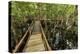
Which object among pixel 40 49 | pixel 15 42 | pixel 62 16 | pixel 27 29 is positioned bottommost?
pixel 40 49

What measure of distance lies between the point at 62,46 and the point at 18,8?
0.76 metres

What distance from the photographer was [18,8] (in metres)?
1.80

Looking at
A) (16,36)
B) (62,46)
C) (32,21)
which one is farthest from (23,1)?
(62,46)

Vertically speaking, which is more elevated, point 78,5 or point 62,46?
point 78,5

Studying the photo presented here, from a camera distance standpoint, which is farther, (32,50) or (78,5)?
(78,5)

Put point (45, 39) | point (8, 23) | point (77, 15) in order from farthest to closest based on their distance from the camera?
point (77, 15) → point (45, 39) → point (8, 23)

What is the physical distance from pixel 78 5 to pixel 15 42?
1.02 m

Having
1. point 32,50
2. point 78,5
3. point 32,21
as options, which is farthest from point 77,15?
point 32,50

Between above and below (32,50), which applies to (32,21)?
above

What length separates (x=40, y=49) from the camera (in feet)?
6.09

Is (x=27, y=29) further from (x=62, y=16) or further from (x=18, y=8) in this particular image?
(x=62, y=16)

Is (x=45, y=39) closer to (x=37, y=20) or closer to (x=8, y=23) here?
(x=37, y=20)

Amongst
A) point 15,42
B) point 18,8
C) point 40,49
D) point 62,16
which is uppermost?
point 18,8

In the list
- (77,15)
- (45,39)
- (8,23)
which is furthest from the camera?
(77,15)
